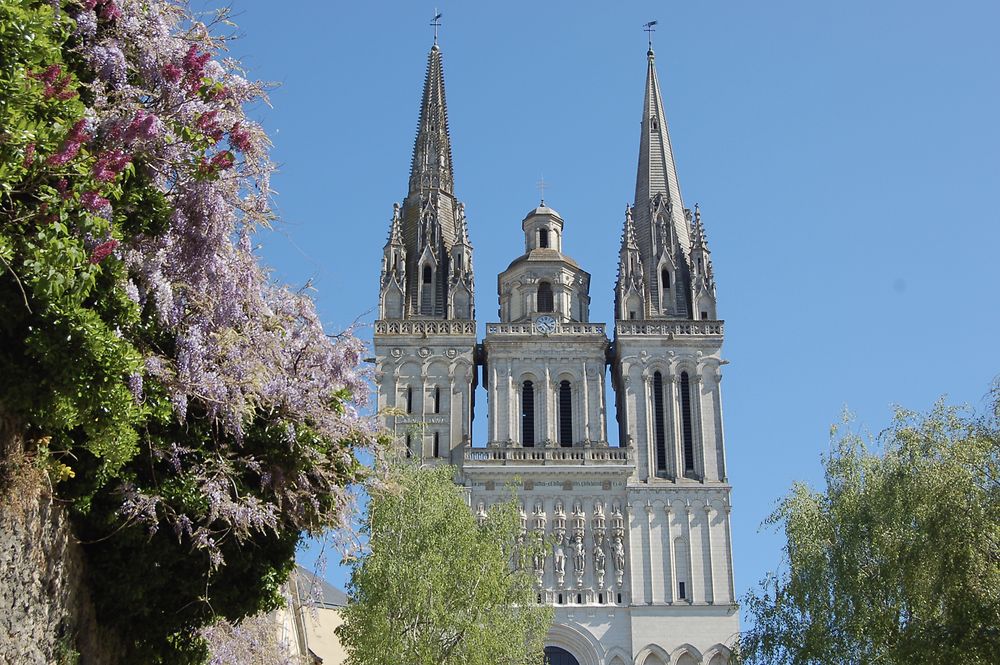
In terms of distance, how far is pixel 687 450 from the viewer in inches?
1905

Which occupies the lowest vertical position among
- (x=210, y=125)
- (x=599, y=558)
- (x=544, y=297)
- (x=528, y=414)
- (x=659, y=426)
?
(x=210, y=125)

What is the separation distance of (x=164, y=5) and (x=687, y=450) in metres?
37.4

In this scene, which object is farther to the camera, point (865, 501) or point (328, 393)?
point (865, 501)

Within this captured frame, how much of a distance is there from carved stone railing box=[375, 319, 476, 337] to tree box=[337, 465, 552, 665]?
1616cm

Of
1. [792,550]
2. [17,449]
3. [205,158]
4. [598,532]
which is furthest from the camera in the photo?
[598,532]

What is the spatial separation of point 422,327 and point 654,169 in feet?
46.5

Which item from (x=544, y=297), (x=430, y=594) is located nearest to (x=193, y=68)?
(x=430, y=594)

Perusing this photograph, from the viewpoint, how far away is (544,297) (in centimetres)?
5172

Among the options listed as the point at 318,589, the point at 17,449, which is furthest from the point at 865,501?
the point at 17,449

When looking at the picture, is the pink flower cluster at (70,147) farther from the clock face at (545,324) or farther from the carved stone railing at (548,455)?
the clock face at (545,324)

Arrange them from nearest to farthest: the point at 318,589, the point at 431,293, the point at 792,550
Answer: the point at 318,589 → the point at 792,550 → the point at 431,293

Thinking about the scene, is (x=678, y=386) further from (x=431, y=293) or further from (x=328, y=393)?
(x=328, y=393)

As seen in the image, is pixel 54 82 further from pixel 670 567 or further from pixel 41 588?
pixel 670 567

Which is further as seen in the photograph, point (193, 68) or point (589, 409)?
point (589, 409)
